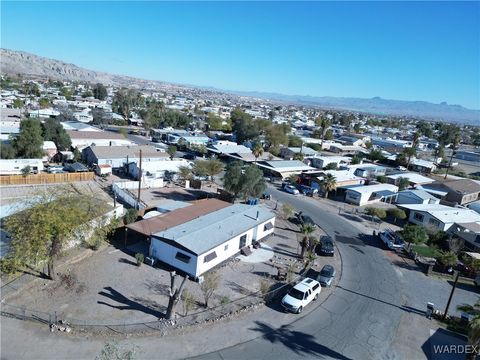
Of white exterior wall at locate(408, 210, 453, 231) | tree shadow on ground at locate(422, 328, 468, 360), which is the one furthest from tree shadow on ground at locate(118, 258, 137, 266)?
white exterior wall at locate(408, 210, 453, 231)

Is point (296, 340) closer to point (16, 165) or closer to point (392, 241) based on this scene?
point (392, 241)

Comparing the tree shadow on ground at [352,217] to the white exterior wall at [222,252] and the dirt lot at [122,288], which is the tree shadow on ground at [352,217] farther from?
the white exterior wall at [222,252]

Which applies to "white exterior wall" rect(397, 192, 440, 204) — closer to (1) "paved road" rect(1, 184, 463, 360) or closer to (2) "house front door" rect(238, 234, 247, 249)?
(1) "paved road" rect(1, 184, 463, 360)

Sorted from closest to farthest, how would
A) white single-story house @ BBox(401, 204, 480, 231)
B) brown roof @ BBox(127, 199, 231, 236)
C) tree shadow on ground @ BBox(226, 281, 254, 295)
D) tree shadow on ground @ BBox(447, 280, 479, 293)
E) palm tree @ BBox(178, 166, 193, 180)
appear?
tree shadow on ground @ BBox(226, 281, 254, 295) < tree shadow on ground @ BBox(447, 280, 479, 293) < brown roof @ BBox(127, 199, 231, 236) < white single-story house @ BBox(401, 204, 480, 231) < palm tree @ BBox(178, 166, 193, 180)

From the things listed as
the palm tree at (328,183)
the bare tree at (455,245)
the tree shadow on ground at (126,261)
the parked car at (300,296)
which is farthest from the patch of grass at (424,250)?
the tree shadow on ground at (126,261)

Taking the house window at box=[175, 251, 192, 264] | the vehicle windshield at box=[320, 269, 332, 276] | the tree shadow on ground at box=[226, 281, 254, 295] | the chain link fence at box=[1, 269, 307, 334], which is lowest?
the tree shadow on ground at box=[226, 281, 254, 295]

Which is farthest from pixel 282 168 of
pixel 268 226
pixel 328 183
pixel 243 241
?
pixel 243 241
